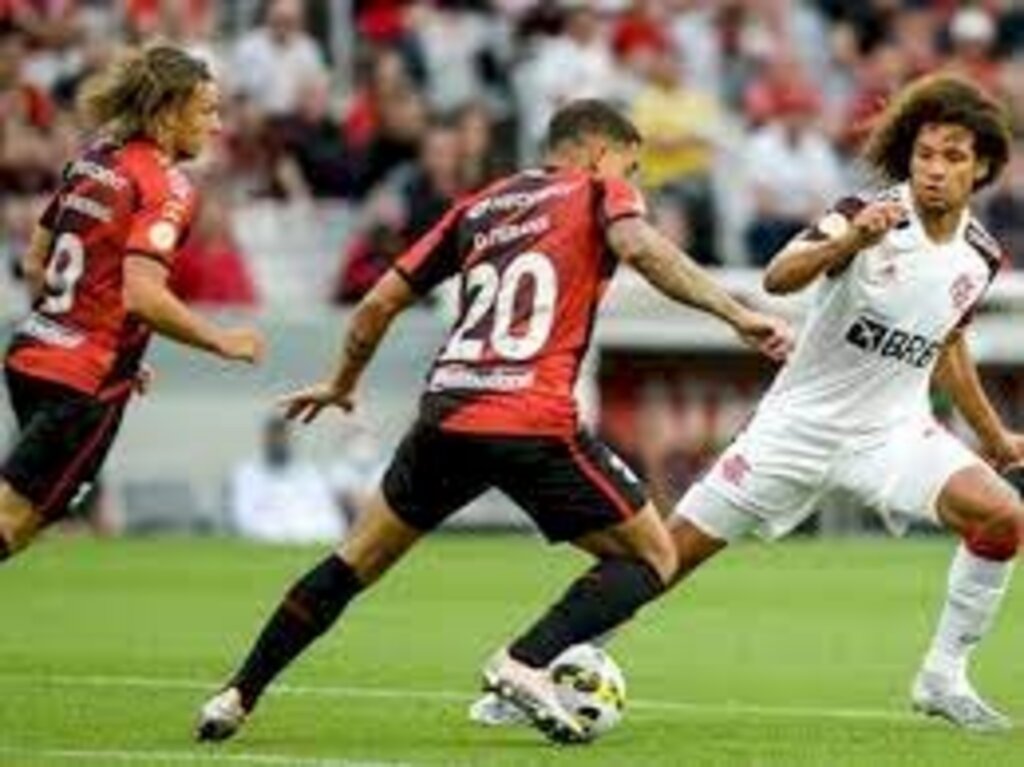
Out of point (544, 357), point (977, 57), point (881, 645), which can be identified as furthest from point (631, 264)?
point (977, 57)

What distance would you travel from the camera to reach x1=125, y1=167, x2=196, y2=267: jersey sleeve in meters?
12.2

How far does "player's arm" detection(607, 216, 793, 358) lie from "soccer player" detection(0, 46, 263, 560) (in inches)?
81.4

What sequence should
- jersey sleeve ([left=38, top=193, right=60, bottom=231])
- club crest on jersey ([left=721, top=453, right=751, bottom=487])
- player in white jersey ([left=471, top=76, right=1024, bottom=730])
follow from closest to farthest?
player in white jersey ([left=471, top=76, right=1024, bottom=730])
club crest on jersey ([left=721, top=453, right=751, bottom=487])
jersey sleeve ([left=38, top=193, right=60, bottom=231])

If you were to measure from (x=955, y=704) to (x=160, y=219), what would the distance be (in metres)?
3.24

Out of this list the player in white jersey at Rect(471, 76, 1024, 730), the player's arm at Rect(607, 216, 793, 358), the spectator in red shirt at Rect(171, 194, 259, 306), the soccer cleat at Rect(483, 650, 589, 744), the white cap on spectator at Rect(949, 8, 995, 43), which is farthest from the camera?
the white cap on spectator at Rect(949, 8, 995, 43)

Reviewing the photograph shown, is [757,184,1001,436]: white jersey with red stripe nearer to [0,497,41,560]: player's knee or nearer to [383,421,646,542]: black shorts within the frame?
[383,421,646,542]: black shorts

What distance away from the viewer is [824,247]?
1194 centimetres

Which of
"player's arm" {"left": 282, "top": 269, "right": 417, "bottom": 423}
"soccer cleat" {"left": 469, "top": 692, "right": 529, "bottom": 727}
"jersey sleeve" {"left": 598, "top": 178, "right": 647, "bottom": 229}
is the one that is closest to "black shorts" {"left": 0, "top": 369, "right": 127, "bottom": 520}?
"player's arm" {"left": 282, "top": 269, "right": 417, "bottom": 423}

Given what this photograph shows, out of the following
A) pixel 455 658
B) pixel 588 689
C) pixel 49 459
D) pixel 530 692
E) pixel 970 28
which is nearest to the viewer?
Answer: pixel 530 692

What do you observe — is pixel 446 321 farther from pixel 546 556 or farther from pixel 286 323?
pixel 546 556

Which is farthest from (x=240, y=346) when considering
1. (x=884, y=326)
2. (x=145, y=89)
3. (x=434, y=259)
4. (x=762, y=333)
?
(x=884, y=326)

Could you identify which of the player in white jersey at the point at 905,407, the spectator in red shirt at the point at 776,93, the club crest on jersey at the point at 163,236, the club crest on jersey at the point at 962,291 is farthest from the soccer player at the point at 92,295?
the spectator in red shirt at the point at 776,93

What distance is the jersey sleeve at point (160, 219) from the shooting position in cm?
1217

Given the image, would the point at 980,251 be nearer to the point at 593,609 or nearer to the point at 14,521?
the point at 593,609
